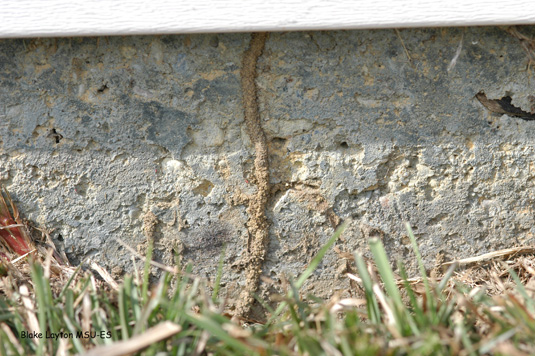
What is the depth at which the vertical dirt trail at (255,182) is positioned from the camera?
1.38 meters

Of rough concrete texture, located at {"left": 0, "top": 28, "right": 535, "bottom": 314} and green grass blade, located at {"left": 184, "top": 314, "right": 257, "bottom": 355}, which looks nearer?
green grass blade, located at {"left": 184, "top": 314, "right": 257, "bottom": 355}

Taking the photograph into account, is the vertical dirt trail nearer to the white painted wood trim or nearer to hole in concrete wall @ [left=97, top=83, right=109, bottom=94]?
the white painted wood trim

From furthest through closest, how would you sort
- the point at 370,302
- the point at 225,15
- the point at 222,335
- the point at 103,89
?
1. the point at 103,89
2. the point at 225,15
3. the point at 370,302
4. the point at 222,335

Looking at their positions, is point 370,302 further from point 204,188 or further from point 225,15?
point 225,15

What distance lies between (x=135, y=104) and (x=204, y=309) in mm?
661

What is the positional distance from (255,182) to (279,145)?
0.41 feet

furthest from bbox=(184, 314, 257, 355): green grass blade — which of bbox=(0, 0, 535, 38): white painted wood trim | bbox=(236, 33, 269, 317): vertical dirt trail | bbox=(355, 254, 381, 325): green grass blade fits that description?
bbox=(0, 0, 535, 38): white painted wood trim

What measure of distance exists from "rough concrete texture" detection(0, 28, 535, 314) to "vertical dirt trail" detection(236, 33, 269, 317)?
0.7 inches

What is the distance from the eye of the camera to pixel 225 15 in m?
1.29

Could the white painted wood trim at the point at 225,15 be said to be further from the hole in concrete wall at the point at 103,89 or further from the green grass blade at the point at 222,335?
the green grass blade at the point at 222,335

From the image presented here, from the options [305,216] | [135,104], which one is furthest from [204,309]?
[135,104]

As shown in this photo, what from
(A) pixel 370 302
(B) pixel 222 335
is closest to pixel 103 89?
(B) pixel 222 335

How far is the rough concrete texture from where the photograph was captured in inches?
54.4

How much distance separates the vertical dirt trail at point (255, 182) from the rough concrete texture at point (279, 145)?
19 millimetres
